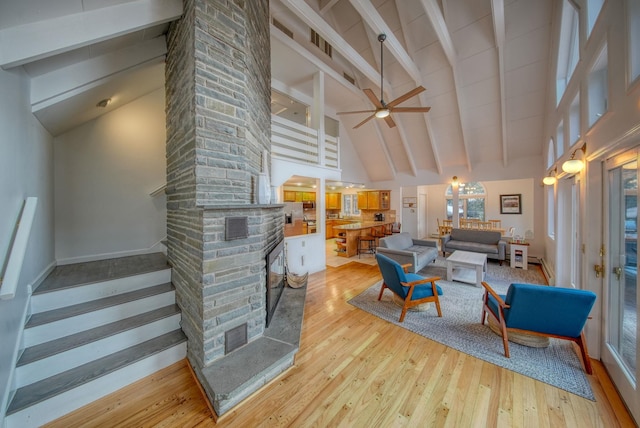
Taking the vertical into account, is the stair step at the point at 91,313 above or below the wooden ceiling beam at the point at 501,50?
below

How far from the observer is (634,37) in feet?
5.25

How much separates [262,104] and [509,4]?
500 cm

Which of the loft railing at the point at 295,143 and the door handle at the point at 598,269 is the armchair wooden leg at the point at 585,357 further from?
the loft railing at the point at 295,143

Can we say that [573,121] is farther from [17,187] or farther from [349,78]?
[17,187]

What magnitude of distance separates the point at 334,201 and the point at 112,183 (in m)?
8.31

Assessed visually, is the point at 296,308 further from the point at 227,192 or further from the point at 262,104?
the point at 262,104

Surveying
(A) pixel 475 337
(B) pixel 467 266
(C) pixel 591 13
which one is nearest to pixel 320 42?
(C) pixel 591 13

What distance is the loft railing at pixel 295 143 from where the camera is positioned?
444cm

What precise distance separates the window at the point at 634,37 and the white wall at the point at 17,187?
446 cm

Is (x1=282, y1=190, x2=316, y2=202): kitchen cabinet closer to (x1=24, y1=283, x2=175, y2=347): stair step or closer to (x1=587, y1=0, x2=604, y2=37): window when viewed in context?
(x1=24, y1=283, x2=175, y2=347): stair step

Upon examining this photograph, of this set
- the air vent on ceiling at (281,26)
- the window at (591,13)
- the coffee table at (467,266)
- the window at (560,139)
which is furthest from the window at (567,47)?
the air vent on ceiling at (281,26)

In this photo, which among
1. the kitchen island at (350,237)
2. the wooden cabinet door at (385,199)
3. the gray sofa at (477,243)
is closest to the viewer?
the gray sofa at (477,243)

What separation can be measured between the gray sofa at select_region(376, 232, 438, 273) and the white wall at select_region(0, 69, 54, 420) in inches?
189

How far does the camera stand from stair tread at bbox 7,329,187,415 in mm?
1547
